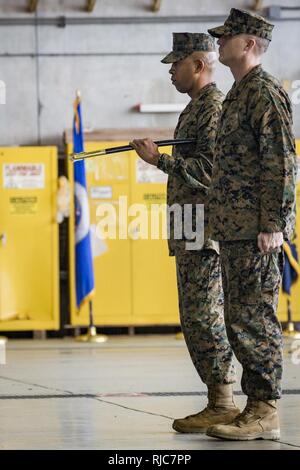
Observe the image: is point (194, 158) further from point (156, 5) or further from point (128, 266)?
point (156, 5)

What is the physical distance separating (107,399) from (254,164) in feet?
8.07

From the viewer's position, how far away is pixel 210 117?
4754 mm

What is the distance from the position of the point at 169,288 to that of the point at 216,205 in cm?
807

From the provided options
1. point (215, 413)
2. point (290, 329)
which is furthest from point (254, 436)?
point (290, 329)

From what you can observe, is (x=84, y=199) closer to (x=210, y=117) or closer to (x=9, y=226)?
(x=9, y=226)

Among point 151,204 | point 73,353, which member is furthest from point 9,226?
point 73,353

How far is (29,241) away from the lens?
1238 cm

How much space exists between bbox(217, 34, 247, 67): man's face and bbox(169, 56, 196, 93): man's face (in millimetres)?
454

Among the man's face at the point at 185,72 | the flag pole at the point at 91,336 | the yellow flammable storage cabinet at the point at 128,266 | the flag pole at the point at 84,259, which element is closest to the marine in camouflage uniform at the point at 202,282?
the man's face at the point at 185,72

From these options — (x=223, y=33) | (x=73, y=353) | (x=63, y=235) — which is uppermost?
(x=223, y=33)

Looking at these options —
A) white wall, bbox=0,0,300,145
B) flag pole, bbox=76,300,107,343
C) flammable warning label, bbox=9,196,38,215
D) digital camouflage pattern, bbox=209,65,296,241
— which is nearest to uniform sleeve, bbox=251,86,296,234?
digital camouflage pattern, bbox=209,65,296,241

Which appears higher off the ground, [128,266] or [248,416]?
[128,266]

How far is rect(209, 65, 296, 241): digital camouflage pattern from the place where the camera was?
13.8ft

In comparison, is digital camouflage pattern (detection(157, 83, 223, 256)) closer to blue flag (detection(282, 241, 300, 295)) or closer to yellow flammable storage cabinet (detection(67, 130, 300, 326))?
blue flag (detection(282, 241, 300, 295))
